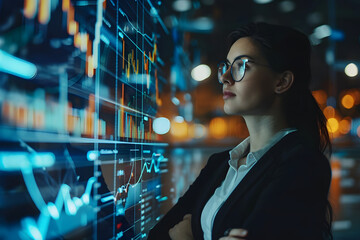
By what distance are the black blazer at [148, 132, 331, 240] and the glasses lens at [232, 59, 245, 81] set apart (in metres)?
0.30

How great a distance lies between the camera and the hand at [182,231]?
1.34 metres

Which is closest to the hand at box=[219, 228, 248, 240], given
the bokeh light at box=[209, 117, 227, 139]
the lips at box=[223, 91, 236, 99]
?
the lips at box=[223, 91, 236, 99]

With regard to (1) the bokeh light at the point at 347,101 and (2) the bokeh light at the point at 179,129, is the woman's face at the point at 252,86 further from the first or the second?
(1) the bokeh light at the point at 347,101

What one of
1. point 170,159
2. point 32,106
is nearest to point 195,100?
point 170,159

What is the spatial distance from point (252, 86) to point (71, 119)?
0.71 metres

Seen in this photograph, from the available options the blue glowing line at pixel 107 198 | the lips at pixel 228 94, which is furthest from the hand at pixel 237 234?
the lips at pixel 228 94

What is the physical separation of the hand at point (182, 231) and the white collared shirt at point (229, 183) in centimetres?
11

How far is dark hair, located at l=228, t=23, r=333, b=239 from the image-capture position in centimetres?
121

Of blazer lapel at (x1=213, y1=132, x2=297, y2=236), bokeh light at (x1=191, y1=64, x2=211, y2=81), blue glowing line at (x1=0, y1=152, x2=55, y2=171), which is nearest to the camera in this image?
blue glowing line at (x1=0, y1=152, x2=55, y2=171)

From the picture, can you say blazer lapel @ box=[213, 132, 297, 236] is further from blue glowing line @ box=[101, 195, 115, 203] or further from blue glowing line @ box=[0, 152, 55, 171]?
blue glowing line @ box=[0, 152, 55, 171]

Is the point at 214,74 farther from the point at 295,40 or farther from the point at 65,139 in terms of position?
the point at 65,139

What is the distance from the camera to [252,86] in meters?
1.23

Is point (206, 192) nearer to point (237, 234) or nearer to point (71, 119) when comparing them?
point (237, 234)

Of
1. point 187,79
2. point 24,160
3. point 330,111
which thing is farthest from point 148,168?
point 330,111
